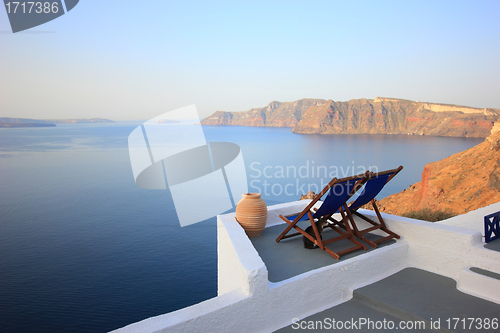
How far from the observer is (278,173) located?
49.8 m

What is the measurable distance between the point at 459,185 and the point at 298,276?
22424mm

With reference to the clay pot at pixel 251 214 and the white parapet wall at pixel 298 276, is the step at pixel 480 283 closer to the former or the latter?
the white parapet wall at pixel 298 276

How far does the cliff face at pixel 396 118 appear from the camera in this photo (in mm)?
92906

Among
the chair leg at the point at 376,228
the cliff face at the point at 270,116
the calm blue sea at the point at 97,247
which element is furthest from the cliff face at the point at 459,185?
the cliff face at the point at 270,116

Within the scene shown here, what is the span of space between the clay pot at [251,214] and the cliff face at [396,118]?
110 metres

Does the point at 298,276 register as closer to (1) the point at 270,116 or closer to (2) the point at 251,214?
(2) the point at 251,214

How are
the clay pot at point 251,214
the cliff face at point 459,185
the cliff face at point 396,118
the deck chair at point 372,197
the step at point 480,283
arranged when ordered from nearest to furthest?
the step at point 480,283 → the deck chair at point 372,197 → the clay pot at point 251,214 → the cliff face at point 459,185 → the cliff face at point 396,118

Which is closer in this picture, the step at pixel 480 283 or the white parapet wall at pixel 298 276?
the white parapet wall at pixel 298 276

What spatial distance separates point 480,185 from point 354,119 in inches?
4509

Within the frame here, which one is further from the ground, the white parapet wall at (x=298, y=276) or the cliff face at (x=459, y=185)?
the white parapet wall at (x=298, y=276)

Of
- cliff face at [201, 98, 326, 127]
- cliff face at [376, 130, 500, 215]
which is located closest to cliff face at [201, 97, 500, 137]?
cliff face at [201, 98, 326, 127]

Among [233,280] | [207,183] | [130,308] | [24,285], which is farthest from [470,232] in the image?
[207,183]

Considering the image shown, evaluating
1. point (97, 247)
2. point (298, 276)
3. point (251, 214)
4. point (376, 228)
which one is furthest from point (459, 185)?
point (97, 247)

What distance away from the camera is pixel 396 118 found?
390 ft
